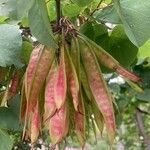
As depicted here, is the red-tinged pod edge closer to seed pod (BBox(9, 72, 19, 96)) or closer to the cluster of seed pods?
the cluster of seed pods

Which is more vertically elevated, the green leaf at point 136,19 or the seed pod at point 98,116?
the green leaf at point 136,19

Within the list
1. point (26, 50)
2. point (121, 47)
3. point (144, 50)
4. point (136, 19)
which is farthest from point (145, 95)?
point (136, 19)

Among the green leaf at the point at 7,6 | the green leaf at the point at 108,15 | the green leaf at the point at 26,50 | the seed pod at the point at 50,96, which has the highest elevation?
the green leaf at the point at 7,6

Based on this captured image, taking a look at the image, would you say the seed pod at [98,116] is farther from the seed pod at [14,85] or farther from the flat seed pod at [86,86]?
the seed pod at [14,85]

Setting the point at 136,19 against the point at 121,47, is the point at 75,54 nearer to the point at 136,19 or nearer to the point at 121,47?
the point at 136,19

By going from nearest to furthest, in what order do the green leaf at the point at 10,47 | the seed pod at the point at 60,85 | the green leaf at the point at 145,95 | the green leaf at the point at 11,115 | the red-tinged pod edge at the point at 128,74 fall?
the seed pod at the point at 60,85
the red-tinged pod edge at the point at 128,74
the green leaf at the point at 10,47
the green leaf at the point at 11,115
the green leaf at the point at 145,95

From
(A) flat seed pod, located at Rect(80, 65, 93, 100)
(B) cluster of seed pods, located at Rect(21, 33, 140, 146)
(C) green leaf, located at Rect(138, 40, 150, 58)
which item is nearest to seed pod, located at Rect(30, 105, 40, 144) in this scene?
(B) cluster of seed pods, located at Rect(21, 33, 140, 146)

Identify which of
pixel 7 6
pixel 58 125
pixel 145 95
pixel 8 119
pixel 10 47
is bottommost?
pixel 145 95

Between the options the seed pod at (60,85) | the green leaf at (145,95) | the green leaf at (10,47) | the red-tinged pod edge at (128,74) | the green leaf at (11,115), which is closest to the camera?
the seed pod at (60,85)

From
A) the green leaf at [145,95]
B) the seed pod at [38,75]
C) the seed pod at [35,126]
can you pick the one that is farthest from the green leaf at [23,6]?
the green leaf at [145,95]
